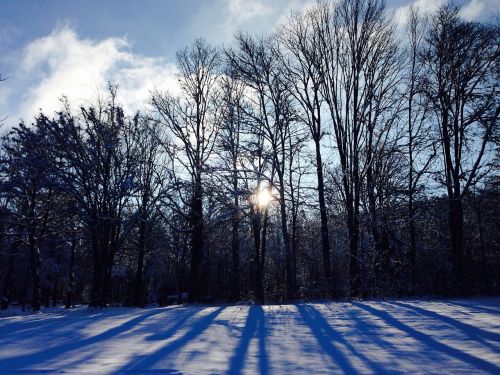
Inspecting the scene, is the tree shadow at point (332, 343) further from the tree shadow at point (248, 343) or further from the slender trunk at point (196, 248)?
the slender trunk at point (196, 248)

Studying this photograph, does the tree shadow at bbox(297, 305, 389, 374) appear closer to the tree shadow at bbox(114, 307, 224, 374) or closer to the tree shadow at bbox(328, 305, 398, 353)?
the tree shadow at bbox(328, 305, 398, 353)

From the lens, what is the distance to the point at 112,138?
16969 mm

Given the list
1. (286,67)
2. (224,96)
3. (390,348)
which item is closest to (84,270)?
(224,96)

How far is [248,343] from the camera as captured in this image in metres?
5.55

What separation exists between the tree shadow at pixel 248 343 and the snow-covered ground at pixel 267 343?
0.5 inches

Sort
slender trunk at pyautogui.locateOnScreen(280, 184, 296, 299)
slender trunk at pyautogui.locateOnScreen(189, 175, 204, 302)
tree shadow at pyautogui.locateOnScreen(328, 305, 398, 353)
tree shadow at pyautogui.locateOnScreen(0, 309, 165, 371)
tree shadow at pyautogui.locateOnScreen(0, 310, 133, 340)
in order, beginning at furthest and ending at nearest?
slender trunk at pyautogui.locateOnScreen(189, 175, 204, 302), slender trunk at pyautogui.locateOnScreen(280, 184, 296, 299), tree shadow at pyautogui.locateOnScreen(0, 310, 133, 340), tree shadow at pyautogui.locateOnScreen(328, 305, 398, 353), tree shadow at pyautogui.locateOnScreen(0, 309, 165, 371)

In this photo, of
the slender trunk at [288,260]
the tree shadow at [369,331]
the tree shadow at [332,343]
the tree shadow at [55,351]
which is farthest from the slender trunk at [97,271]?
the tree shadow at [369,331]

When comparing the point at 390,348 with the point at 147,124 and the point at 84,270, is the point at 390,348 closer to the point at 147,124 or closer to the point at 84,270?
the point at 147,124

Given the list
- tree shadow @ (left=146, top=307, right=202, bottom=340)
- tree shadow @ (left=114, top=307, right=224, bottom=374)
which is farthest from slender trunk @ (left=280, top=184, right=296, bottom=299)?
tree shadow @ (left=114, top=307, right=224, bottom=374)

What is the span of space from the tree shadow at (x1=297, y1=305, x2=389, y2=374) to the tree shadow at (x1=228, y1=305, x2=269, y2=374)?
0.83 m

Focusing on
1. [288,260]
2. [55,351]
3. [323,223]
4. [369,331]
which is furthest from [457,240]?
[55,351]

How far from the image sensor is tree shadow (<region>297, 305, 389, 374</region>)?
4188 mm

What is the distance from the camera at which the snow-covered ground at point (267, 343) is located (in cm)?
423

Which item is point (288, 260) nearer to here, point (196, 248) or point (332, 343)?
point (196, 248)
